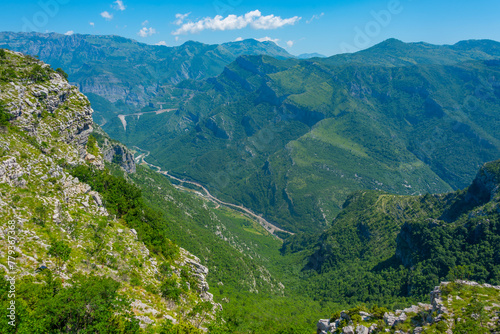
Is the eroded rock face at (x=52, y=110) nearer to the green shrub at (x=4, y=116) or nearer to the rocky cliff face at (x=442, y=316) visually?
the green shrub at (x=4, y=116)

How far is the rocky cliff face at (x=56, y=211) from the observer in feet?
142

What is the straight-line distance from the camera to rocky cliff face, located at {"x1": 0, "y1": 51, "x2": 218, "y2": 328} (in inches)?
1706

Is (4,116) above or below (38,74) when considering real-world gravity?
below

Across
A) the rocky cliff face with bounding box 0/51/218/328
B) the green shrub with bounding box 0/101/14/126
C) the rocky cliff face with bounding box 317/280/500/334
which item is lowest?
the rocky cliff face with bounding box 317/280/500/334

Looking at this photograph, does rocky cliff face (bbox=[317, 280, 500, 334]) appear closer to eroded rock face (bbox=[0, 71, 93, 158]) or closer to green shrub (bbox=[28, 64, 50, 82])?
eroded rock face (bbox=[0, 71, 93, 158])

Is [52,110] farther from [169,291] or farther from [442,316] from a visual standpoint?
[442,316]

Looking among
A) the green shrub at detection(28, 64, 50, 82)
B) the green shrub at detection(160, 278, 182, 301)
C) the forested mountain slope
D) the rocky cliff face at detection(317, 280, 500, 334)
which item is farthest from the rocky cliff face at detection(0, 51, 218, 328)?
the forested mountain slope

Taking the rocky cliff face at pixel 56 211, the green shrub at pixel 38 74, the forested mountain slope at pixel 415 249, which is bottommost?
the forested mountain slope at pixel 415 249

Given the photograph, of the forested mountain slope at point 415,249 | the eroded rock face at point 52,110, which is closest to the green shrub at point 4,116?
the eroded rock face at point 52,110

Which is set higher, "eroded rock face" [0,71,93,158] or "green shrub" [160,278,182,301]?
"eroded rock face" [0,71,93,158]

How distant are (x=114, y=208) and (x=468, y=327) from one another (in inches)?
3151

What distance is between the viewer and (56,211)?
170 ft

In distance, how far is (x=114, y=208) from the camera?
72.5 m

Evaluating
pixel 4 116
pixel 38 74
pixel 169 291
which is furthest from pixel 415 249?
pixel 38 74
